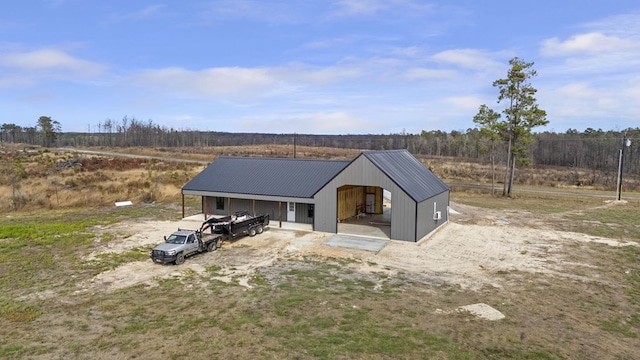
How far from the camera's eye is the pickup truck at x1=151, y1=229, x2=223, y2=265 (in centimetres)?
1878

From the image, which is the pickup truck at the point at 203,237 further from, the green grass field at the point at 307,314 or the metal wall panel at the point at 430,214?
the metal wall panel at the point at 430,214

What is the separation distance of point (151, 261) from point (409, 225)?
1351cm

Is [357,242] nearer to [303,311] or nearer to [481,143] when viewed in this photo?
[303,311]

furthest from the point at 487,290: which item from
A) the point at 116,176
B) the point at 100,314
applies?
the point at 116,176

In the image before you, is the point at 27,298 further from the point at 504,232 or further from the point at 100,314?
the point at 504,232

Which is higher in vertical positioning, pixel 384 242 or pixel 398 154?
pixel 398 154

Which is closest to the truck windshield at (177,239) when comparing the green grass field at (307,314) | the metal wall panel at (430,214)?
the green grass field at (307,314)

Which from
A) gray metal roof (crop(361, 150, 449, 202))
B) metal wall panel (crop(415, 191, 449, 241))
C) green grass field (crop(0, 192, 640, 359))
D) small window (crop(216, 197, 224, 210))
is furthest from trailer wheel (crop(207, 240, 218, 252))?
metal wall panel (crop(415, 191, 449, 241))

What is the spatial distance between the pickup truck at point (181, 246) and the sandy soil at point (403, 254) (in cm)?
36

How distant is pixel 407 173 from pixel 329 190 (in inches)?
210

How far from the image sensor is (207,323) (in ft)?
41.8

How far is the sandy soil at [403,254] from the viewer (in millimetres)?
17594

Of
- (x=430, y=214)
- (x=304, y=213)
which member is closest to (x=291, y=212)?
(x=304, y=213)

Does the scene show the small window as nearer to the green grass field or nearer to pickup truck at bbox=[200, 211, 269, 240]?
pickup truck at bbox=[200, 211, 269, 240]
